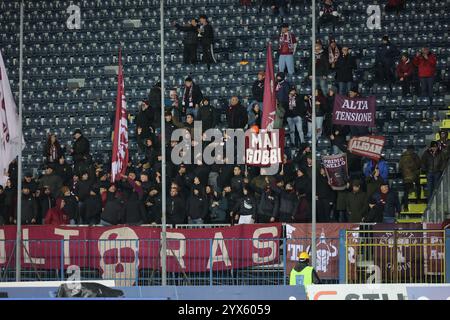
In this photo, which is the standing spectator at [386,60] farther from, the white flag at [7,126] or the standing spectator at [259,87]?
the white flag at [7,126]

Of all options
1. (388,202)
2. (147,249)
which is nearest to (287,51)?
(388,202)

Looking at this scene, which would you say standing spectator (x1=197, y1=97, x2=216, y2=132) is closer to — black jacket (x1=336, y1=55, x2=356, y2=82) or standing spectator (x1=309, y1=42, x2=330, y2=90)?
standing spectator (x1=309, y1=42, x2=330, y2=90)

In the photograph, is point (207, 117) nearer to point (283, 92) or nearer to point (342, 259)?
point (283, 92)

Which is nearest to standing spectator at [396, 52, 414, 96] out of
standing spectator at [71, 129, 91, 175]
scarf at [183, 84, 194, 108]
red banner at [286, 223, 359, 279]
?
scarf at [183, 84, 194, 108]

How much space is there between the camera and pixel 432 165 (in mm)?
33531

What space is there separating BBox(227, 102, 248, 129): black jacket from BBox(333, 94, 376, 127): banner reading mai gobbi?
11.0ft

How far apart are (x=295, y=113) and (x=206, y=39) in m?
4.81

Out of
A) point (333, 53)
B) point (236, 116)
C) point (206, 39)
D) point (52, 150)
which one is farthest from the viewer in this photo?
point (206, 39)

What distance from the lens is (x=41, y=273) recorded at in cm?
3100

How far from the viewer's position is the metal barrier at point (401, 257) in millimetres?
28734

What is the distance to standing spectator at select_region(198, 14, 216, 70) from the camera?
39.7 m

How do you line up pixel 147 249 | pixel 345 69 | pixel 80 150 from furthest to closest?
pixel 345 69
pixel 80 150
pixel 147 249

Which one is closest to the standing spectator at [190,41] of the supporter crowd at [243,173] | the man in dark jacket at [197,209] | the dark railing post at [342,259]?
the supporter crowd at [243,173]
